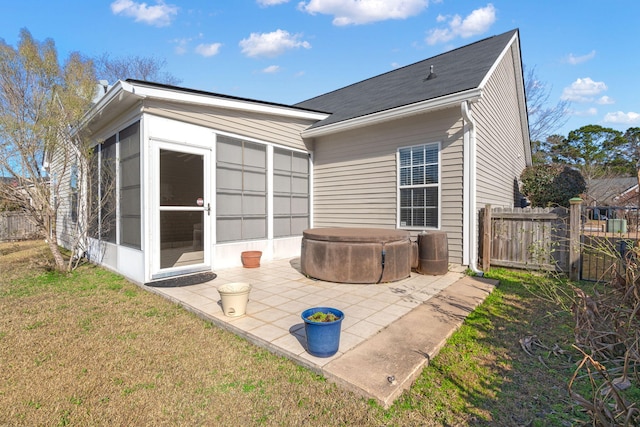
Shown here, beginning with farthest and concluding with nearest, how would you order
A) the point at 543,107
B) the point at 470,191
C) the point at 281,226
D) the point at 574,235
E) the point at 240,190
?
the point at 543,107 → the point at 281,226 → the point at 240,190 → the point at 470,191 → the point at 574,235

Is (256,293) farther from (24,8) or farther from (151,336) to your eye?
(24,8)

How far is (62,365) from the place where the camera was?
248 cm

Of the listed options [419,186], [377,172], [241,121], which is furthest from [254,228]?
[419,186]

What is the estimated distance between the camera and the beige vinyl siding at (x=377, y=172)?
18.2 feet

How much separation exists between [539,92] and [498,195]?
47.0 ft

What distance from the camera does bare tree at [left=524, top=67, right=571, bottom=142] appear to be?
54.9 ft

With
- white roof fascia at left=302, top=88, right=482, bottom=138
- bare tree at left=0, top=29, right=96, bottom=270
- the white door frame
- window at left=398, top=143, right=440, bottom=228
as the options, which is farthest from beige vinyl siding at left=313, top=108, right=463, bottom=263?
bare tree at left=0, top=29, right=96, bottom=270

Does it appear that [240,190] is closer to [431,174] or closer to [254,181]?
[254,181]

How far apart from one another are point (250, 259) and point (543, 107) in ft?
63.3

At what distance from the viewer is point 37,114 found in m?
5.21

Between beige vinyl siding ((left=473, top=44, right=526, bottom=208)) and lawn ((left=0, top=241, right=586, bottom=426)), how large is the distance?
3.41 m

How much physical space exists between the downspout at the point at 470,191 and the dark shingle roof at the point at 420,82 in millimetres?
800

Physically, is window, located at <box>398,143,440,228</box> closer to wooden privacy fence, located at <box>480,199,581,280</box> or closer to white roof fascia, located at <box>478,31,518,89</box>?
wooden privacy fence, located at <box>480,199,581,280</box>

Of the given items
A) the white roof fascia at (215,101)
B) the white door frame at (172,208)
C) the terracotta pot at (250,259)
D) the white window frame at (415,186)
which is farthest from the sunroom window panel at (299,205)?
the white window frame at (415,186)
